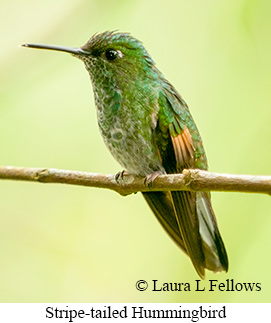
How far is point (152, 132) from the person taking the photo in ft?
10.7

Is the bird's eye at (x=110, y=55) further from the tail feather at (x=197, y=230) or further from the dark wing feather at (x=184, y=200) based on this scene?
the tail feather at (x=197, y=230)

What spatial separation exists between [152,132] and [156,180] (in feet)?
1.64

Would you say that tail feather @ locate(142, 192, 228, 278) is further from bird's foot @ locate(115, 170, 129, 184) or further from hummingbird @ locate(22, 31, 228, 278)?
bird's foot @ locate(115, 170, 129, 184)

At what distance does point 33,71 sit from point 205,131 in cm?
182

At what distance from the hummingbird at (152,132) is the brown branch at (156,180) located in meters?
0.18

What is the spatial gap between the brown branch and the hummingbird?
0.18 m

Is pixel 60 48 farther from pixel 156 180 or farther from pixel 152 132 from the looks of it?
Result: pixel 156 180

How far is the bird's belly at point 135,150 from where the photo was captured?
3.26 m

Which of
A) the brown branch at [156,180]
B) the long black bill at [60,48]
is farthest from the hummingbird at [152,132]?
the brown branch at [156,180]

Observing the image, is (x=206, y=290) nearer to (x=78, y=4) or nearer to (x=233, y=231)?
(x=233, y=231)

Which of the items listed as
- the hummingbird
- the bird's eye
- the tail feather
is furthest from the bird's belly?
the bird's eye

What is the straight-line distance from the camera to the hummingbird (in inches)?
123

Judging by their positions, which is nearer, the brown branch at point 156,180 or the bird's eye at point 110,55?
the brown branch at point 156,180

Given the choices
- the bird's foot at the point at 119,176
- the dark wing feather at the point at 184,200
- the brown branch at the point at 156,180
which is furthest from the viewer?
the dark wing feather at the point at 184,200
